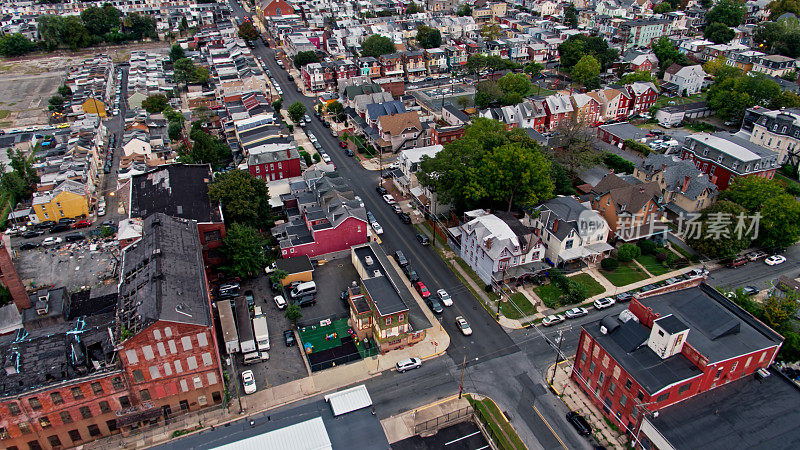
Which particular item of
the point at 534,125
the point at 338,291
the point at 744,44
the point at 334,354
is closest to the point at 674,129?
the point at 534,125

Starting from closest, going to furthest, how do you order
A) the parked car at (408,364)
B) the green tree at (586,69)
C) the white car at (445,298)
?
the parked car at (408,364) < the white car at (445,298) < the green tree at (586,69)

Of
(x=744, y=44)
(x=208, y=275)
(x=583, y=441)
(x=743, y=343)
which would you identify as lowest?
(x=583, y=441)

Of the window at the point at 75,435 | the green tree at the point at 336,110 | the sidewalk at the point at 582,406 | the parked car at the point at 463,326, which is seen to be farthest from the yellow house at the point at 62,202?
the sidewalk at the point at 582,406

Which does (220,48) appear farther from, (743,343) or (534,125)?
(743,343)

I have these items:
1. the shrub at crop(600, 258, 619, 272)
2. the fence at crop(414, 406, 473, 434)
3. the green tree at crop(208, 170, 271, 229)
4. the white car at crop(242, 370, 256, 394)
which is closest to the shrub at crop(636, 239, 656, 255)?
the shrub at crop(600, 258, 619, 272)

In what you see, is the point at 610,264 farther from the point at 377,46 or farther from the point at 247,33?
the point at 247,33

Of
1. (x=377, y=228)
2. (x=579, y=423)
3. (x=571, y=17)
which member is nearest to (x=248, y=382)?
(x=377, y=228)

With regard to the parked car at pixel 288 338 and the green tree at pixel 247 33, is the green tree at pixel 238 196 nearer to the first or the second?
the parked car at pixel 288 338
